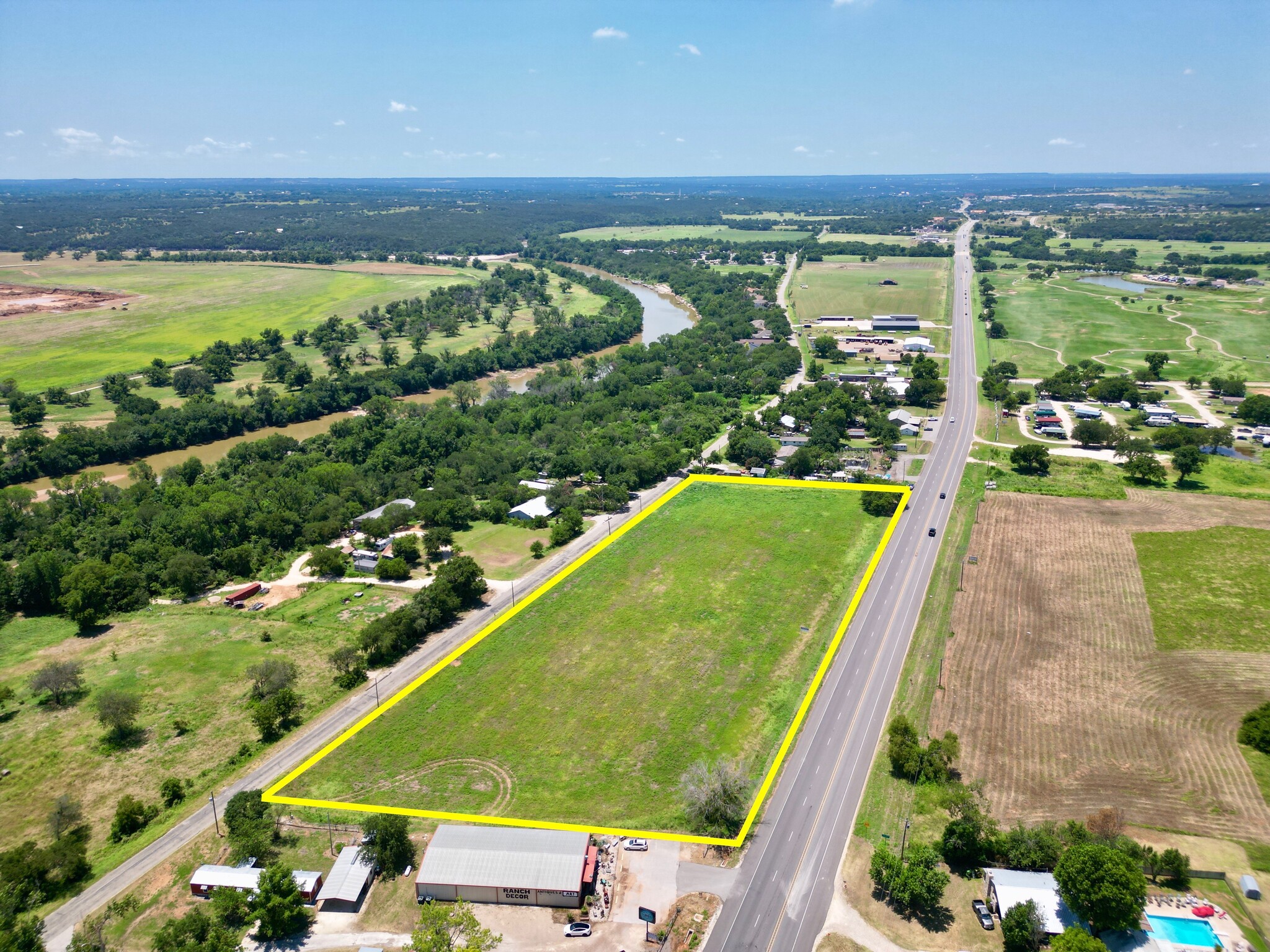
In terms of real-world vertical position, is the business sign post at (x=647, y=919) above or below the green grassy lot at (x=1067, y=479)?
below

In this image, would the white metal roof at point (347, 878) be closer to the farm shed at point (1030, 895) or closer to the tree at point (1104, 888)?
the farm shed at point (1030, 895)

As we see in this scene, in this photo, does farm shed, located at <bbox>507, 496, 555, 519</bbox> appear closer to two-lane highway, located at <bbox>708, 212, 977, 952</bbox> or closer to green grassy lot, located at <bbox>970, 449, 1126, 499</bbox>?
two-lane highway, located at <bbox>708, 212, 977, 952</bbox>

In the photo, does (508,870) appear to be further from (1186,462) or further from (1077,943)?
(1186,462)

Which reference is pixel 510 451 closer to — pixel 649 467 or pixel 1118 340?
pixel 649 467

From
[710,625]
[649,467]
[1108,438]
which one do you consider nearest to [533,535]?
[649,467]

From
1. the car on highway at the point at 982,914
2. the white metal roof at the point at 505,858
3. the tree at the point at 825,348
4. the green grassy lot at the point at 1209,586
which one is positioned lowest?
the car on highway at the point at 982,914

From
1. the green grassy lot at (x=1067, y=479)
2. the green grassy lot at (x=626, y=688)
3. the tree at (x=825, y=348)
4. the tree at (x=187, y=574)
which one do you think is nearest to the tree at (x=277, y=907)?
the green grassy lot at (x=626, y=688)

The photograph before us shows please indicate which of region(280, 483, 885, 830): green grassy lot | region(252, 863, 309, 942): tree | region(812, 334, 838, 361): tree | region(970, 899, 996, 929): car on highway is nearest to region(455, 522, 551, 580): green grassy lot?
region(280, 483, 885, 830): green grassy lot
